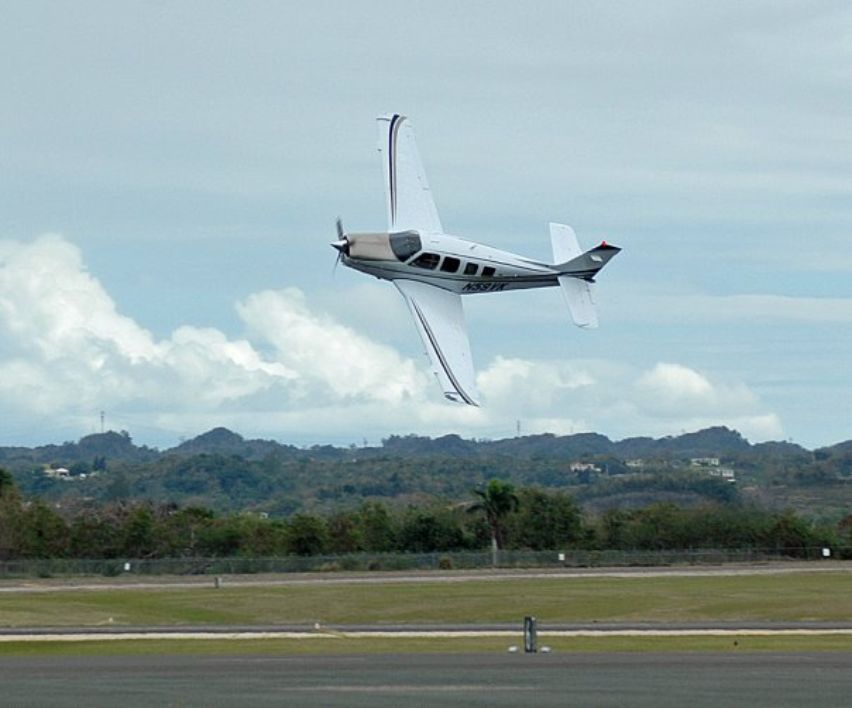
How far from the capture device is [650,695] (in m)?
35.2

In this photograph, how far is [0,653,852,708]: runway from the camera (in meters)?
34.8

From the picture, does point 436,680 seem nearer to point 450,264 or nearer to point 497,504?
point 450,264

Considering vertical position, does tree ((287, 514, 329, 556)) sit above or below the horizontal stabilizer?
below

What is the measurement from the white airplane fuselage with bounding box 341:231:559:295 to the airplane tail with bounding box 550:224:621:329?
3.44 metres

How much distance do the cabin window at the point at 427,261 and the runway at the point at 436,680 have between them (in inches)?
433

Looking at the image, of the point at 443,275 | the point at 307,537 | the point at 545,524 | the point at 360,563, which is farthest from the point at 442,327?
the point at 545,524

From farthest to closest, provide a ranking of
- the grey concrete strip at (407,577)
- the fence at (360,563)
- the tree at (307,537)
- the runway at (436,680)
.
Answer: the tree at (307,537) < the fence at (360,563) < the grey concrete strip at (407,577) < the runway at (436,680)

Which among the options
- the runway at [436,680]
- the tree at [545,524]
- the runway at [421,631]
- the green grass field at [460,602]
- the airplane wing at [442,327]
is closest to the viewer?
the runway at [436,680]

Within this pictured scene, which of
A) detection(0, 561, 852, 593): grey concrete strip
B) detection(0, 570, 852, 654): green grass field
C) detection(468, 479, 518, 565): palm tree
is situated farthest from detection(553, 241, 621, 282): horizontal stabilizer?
detection(468, 479, 518, 565): palm tree

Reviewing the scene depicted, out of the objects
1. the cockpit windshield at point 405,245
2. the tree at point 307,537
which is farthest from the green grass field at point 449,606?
the tree at point 307,537

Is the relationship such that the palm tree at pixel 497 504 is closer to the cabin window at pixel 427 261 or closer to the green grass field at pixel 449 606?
the green grass field at pixel 449 606

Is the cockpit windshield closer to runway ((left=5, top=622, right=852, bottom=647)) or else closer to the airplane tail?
the airplane tail

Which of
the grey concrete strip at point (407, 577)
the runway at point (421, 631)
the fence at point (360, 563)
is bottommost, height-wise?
the runway at point (421, 631)

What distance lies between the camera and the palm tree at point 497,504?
426 ft
